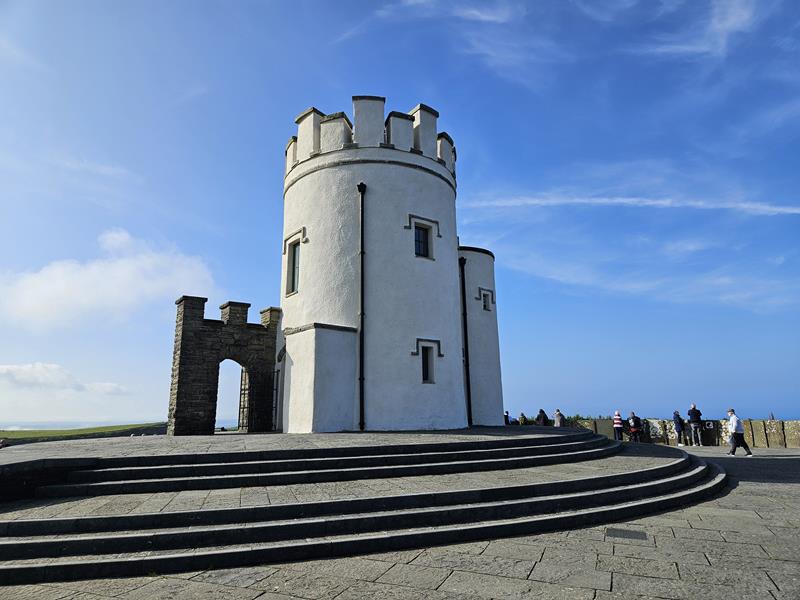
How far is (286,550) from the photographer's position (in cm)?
545

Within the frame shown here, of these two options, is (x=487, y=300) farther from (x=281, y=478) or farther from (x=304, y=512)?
(x=304, y=512)

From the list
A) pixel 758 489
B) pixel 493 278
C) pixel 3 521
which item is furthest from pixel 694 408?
pixel 3 521

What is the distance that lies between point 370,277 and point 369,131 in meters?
5.13

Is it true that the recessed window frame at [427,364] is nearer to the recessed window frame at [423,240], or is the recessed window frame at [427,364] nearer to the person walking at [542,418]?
the recessed window frame at [423,240]

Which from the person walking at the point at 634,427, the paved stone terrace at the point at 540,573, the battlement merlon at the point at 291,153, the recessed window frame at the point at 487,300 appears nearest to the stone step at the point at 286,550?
the paved stone terrace at the point at 540,573

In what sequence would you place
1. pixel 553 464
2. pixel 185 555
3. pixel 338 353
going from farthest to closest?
1. pixel 338 353
2. pixel 553 464
3. pixel 185 555

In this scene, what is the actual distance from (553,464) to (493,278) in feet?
34.3

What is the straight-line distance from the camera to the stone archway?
1515 centimetres

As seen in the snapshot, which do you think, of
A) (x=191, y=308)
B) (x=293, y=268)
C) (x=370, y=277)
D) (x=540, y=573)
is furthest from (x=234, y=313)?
(x=540, y=573)

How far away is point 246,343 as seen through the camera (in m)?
16.5

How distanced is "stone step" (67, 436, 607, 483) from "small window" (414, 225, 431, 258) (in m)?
7.58

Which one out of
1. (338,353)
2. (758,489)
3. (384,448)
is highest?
(338,353)

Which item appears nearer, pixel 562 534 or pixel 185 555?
pixel 185 555

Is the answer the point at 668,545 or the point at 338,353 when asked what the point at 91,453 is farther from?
the point at 668,545
